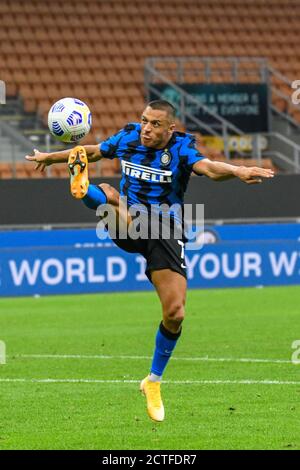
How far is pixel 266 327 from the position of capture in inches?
608

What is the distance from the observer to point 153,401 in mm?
8391

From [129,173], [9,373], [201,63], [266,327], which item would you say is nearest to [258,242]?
[266,327]

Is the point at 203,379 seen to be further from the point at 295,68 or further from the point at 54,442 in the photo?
the point at 295,68

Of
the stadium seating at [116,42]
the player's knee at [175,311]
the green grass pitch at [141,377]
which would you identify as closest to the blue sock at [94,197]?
the player's knee at [175,311]

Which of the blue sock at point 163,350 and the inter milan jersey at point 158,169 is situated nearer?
the blue sock at point 163,350

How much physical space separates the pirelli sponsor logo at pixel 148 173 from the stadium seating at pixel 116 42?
16652mm

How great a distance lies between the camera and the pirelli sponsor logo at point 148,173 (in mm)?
8891

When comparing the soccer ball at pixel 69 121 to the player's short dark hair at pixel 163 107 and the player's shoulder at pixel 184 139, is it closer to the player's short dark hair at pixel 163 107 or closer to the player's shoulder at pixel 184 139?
the player's short dark hair at pixel 163 107

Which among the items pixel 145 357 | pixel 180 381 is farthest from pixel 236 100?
pixel 180 381

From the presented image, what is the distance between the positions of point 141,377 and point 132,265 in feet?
35.6

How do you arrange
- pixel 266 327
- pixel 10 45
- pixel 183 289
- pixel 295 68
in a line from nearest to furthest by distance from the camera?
pixel 183 289 < pixel 266 327 < pixel 10 45 < pixel 295 68
